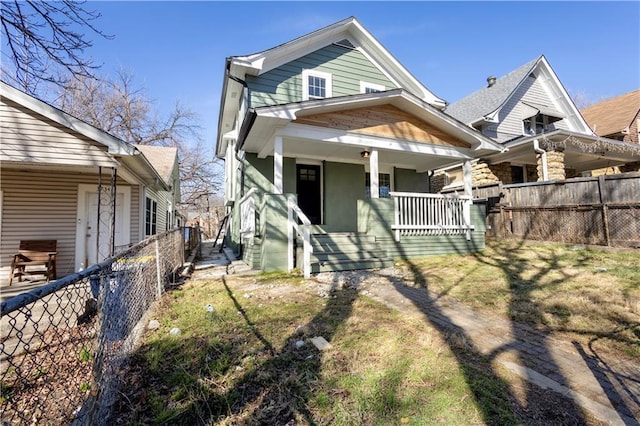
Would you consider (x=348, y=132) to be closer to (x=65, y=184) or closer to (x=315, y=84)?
(x=315, y=84)

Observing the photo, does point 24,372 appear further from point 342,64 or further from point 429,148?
point 342,64

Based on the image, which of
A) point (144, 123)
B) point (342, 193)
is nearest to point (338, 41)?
point (342, 193)

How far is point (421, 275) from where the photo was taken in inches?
235

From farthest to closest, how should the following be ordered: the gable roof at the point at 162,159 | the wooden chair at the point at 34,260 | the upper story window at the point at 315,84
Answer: the gable roof at the point at 162,159 → the upper story window at the point at 315,84 → the wooden chair at the point at 34,260

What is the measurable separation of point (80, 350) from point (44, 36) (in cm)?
504

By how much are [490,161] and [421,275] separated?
28.0ft

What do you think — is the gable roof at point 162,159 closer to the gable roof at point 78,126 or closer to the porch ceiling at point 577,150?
the gable roof at point 78,126

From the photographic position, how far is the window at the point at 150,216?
1022 centimetres

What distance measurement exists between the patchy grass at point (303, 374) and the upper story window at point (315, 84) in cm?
710

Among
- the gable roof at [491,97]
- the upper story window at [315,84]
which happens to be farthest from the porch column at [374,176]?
the gable roof at [491,97]

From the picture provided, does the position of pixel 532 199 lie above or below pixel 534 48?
below

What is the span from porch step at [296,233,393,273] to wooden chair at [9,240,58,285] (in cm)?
610

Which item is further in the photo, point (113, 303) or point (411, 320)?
point (411, 320)

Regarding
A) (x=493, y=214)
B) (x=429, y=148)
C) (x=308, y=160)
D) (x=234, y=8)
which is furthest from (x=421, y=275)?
(x=234, y=8)
